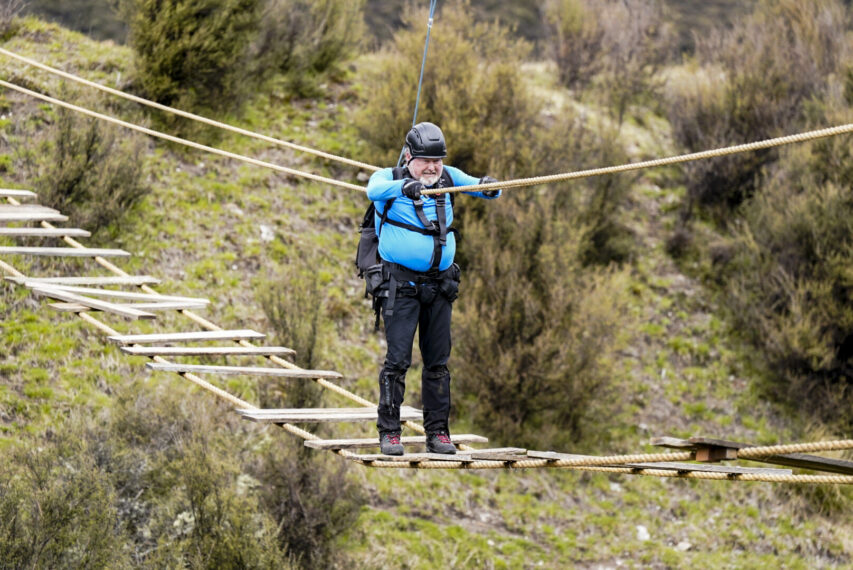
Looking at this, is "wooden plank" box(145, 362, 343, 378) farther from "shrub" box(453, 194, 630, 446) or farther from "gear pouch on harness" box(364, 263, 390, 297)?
"shrub" box(453, 194, 630, 446)

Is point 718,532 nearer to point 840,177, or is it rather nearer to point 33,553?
point 840,177

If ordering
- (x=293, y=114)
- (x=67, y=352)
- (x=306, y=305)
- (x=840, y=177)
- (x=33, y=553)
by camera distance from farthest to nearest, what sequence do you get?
(x=293, y=114) → (x=840, y=177) → (x=306, y=305) → (x=67, y=352) → (x=33, y=553)

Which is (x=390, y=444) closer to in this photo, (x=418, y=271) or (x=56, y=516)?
(x=418, y=271)

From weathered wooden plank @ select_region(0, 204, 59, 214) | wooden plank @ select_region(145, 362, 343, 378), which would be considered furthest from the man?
weathered wooden plank @ select_region(0, 204, 59, 214)

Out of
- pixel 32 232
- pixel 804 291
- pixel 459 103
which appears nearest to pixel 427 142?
pixel 32 232

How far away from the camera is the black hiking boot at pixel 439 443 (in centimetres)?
577

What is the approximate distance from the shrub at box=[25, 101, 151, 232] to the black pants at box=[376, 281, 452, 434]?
650cm

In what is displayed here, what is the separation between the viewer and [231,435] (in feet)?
32.6

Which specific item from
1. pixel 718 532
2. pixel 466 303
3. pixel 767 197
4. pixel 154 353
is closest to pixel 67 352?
pixel 154 353

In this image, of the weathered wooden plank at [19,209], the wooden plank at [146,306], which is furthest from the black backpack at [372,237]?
the weathered wooden plank at [19,209]

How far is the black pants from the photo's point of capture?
5.61 metres

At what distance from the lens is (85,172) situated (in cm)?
1123

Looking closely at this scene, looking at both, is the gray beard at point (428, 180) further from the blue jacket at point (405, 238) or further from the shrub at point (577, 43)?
the shrub at point (577, 43)

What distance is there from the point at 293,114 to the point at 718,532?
846cm
